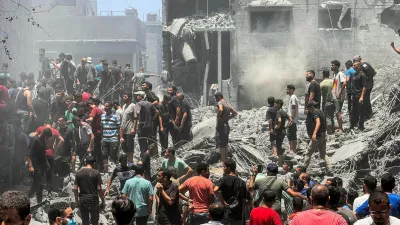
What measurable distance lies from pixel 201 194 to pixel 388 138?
590 cm

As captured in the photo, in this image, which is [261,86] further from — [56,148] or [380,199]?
[380,199]

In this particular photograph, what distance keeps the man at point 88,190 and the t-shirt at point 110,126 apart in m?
3.50

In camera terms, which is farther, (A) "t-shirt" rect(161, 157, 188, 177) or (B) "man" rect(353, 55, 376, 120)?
(B) "man" rect(353, 55, 376, 120)

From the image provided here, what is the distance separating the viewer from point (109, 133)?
16.2 metres

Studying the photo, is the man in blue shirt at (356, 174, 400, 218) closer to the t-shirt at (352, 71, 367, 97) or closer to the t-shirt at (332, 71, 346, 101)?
the t-shirt at (352, 71, 367, 97)

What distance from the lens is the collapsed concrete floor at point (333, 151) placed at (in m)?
15.1

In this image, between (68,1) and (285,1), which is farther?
(68,1)

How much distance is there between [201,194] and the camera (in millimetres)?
10953

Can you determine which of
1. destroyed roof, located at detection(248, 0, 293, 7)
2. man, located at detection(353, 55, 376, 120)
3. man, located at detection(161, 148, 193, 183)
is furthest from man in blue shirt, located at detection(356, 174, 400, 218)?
destroyed roof, located at detection(248, 0, 293, 7)

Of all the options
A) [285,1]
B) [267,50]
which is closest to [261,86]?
[267,50]

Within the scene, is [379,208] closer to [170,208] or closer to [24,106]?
[170,208]

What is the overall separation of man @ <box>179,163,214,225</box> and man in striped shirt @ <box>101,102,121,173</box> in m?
5.19

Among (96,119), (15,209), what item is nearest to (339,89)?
(96,119)

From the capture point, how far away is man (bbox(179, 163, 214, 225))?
10938 mm
